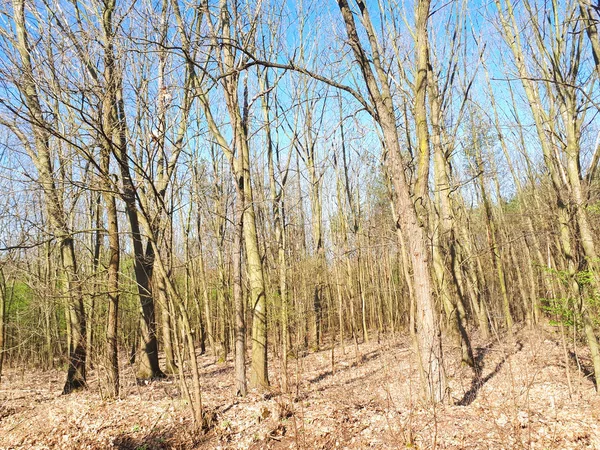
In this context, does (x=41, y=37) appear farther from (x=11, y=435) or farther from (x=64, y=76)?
(x=11, y=435)

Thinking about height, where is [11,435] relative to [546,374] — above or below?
above

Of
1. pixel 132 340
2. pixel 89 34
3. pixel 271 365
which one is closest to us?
pixel 89 34

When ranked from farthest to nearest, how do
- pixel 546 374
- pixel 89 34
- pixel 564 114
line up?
pixel 546 374
pixel 564 114
pixel 89 34

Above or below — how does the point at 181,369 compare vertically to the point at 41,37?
below

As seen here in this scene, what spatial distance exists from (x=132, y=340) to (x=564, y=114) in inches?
553

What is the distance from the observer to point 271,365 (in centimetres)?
1092

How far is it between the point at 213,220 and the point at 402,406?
1038cm

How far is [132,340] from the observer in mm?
14258

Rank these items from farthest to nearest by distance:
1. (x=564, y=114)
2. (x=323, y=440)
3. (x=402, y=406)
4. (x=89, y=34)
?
(x=564, y=114)
(x=402, y=406)
(x=89, y=34)
(x=323, y=440)

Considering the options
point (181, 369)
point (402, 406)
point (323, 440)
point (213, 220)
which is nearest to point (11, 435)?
point (181, 369)

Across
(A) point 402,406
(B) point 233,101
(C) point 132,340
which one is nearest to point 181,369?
(A) point 402,406

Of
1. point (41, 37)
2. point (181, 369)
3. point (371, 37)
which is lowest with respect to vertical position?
point (181, 369)

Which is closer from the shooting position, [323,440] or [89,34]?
[323,440]

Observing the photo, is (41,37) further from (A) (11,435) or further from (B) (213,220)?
(B) (213,220)
